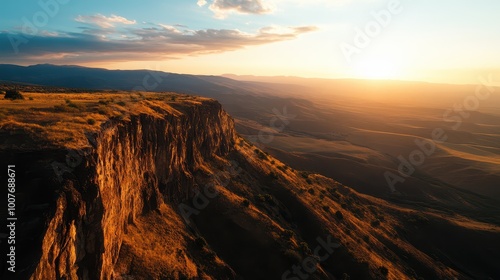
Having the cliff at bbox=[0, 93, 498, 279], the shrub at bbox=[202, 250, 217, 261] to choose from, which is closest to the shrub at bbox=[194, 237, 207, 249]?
the cliff at bbox=[0, 93, 498, 279]

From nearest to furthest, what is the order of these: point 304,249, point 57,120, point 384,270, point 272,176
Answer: point 57,120 < point 304,249 < point 384,270 < point 272,176

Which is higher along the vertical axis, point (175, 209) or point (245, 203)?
point (175, 209)

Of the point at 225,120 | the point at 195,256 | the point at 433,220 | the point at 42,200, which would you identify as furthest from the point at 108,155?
the point at 433,220

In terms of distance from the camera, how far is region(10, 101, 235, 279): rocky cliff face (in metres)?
22.1

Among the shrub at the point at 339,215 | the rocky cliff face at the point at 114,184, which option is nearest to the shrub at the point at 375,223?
the shrub at the point at 339,215

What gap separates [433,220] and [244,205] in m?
64.3

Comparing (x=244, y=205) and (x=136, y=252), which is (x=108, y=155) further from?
(x=244, y=205)

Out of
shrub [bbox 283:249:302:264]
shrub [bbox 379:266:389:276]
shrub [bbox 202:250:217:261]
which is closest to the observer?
shrub [bbox 202:250:217:261]

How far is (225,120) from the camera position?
82.5 metres

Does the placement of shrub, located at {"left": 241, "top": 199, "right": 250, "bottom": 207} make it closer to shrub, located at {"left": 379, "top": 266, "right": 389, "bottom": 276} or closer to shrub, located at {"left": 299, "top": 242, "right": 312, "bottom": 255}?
shrub, located at {"left": 299, "top": 242, "right": 312, "bottom": 255}

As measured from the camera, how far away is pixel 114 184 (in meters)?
32.5

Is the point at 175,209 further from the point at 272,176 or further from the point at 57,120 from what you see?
the point at 272,176

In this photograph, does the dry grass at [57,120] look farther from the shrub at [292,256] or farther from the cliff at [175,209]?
the shrub at [292,256]

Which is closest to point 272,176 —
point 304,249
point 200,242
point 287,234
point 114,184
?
point 287,234
